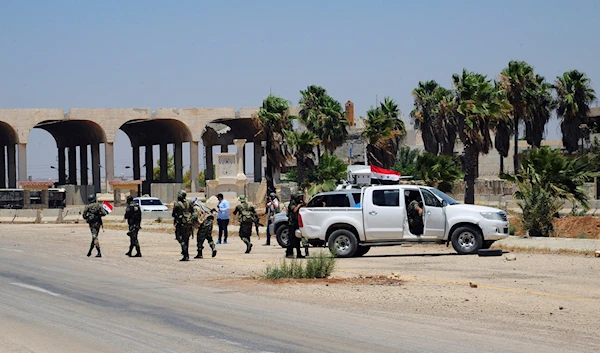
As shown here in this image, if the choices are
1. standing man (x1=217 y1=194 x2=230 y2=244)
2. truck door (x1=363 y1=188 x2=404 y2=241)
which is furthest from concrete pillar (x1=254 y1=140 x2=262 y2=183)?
truck door (x1=363 y1=188 x2=404 y2=241)

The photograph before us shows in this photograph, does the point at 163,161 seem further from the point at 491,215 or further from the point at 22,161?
the point at 491,215

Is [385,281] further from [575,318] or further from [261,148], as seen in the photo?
[261,148]

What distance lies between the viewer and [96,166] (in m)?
87.8

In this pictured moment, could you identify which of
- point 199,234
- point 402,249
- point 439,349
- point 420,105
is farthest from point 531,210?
point 420,105

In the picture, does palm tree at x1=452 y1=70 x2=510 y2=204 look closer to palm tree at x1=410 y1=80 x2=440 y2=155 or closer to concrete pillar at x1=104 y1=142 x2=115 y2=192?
palm tree at x1=410 y1=80 x2=440 y2=155

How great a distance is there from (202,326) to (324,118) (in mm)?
62992

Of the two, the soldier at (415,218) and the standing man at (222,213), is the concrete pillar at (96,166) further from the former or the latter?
the soldier at (415,218)

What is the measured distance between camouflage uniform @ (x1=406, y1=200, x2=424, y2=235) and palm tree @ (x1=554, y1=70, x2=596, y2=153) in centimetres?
5299

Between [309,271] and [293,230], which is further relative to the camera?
[293,230]

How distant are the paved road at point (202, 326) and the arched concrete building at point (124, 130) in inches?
2357

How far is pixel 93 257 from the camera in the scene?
2638cm

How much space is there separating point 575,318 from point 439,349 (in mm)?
3590

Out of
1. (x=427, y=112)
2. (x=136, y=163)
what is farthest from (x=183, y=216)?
(x=136, y=163)

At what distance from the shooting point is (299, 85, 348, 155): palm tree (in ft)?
246
